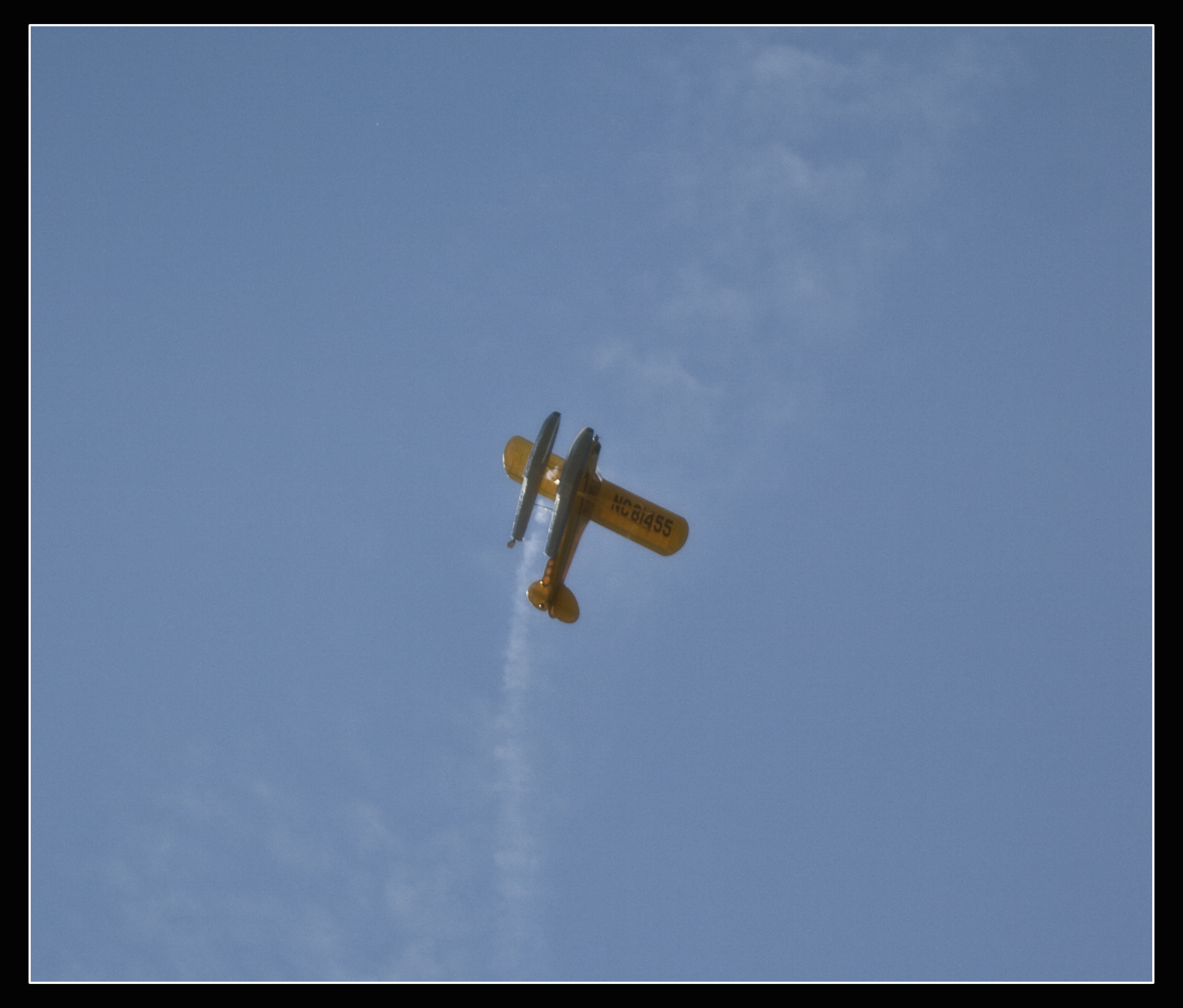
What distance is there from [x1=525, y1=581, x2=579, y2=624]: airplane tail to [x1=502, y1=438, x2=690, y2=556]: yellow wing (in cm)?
347

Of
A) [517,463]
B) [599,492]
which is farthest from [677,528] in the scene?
[517,463]

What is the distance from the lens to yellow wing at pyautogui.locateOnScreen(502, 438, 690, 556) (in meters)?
44.2

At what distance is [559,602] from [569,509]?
514 cm

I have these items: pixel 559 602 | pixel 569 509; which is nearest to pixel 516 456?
pixel 569 509

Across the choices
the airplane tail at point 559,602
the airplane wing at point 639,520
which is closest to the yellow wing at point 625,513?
the airplane wing at point 639,520

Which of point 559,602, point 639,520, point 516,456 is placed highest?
point 516,456

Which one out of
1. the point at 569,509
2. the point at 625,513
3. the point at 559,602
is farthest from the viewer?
the point at 559,602

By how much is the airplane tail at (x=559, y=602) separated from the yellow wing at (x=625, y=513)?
11.4ft

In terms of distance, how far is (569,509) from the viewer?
43438mm

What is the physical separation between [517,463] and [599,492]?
4.18 meters

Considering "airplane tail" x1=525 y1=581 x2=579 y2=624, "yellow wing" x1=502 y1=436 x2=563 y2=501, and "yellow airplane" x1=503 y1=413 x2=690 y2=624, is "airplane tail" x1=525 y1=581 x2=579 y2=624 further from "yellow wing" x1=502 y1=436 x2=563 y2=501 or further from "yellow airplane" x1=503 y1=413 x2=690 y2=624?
"yellow wing" x1=502 y1=436 x2=563 y2=501

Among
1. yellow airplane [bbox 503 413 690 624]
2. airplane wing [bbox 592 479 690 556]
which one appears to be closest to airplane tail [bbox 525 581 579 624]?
yellow airplane [bbox 503 413 690 624]

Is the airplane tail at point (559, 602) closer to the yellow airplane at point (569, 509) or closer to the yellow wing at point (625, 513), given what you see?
the yellow airplane at point (569, 509)

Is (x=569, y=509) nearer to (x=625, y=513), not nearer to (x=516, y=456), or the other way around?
(x=625, y=513)
